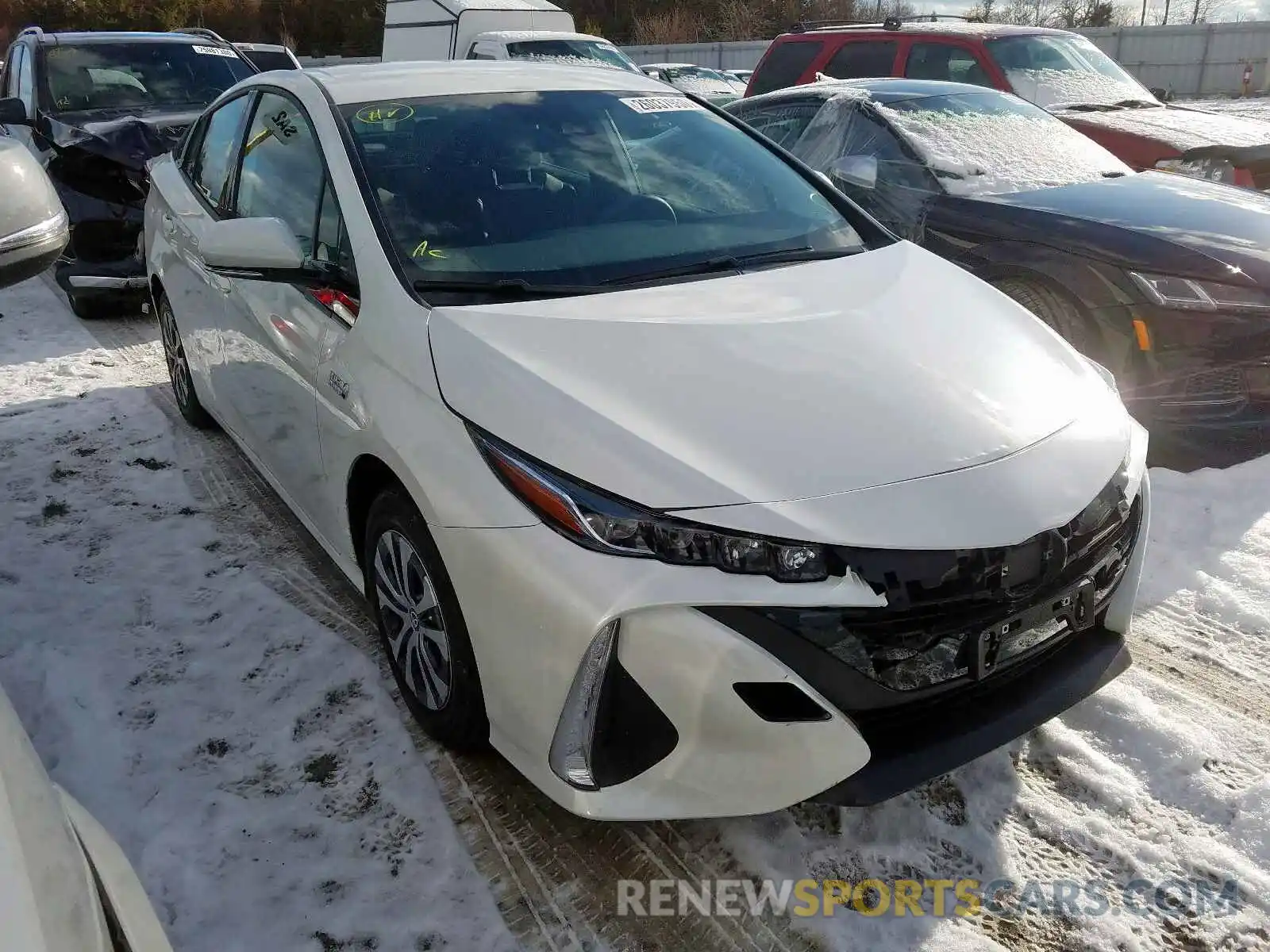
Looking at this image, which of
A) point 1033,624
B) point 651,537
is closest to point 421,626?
point 651,537

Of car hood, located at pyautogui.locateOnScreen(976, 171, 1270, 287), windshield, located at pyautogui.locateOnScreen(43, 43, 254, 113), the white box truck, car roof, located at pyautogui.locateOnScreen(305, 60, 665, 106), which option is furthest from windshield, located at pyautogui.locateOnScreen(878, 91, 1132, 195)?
the white box truck

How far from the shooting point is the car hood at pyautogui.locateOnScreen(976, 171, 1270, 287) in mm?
3943

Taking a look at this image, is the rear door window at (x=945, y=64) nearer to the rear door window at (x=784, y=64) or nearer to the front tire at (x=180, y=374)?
the rear door window at (x=784, y=64)

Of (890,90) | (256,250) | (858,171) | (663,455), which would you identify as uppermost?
(890,90)

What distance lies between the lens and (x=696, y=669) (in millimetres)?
1847

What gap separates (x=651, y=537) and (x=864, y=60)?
781 cm

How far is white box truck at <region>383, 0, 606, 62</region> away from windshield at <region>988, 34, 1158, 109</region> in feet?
20.4

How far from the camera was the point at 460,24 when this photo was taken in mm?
13070

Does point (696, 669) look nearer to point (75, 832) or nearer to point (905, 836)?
point (905, 836)

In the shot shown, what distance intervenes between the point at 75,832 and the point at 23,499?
3.23 m

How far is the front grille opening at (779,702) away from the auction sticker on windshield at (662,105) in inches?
88.4

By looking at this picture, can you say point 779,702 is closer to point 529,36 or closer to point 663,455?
point 663,455

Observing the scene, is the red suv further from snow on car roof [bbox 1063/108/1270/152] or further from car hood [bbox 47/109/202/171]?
car hood [bbox 47/109/202/171]

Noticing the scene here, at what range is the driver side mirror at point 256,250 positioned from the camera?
271 cm
